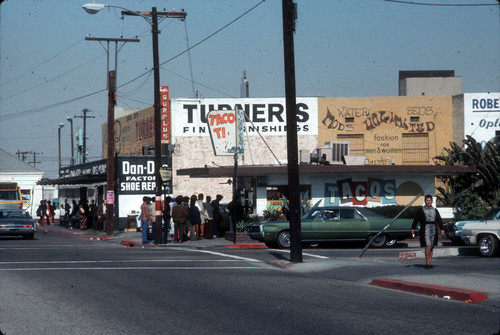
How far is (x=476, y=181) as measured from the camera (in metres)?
35.8

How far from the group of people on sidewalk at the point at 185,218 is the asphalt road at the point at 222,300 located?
28.1 ft

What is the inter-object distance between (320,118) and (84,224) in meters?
15.5

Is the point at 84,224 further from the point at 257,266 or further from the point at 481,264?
the point at 481,264

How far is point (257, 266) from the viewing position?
19.9 metres

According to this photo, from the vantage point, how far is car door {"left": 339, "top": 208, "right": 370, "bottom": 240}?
26078mm

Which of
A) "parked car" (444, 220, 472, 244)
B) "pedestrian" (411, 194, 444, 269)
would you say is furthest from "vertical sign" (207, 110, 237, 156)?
"pedestrian" (411, 194, 444, 269)

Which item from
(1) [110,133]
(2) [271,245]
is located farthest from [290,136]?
(1) [110,133]

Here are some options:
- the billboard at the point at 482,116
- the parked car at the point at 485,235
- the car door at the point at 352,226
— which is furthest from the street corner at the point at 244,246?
the billboard at the point at 482,116

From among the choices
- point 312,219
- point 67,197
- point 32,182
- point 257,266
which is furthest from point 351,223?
point 32,182

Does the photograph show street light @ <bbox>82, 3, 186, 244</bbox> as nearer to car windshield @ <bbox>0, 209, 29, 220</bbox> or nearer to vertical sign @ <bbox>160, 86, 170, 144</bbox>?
car windshield @ <bbox>0, 209, 29, 220</bbox>

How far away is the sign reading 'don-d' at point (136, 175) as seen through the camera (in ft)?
145

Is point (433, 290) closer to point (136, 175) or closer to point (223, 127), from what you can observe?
point (223, 127)

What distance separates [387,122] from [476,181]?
41.8 feet

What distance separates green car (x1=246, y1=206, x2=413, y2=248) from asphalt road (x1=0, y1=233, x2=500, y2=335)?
16.2 ft
